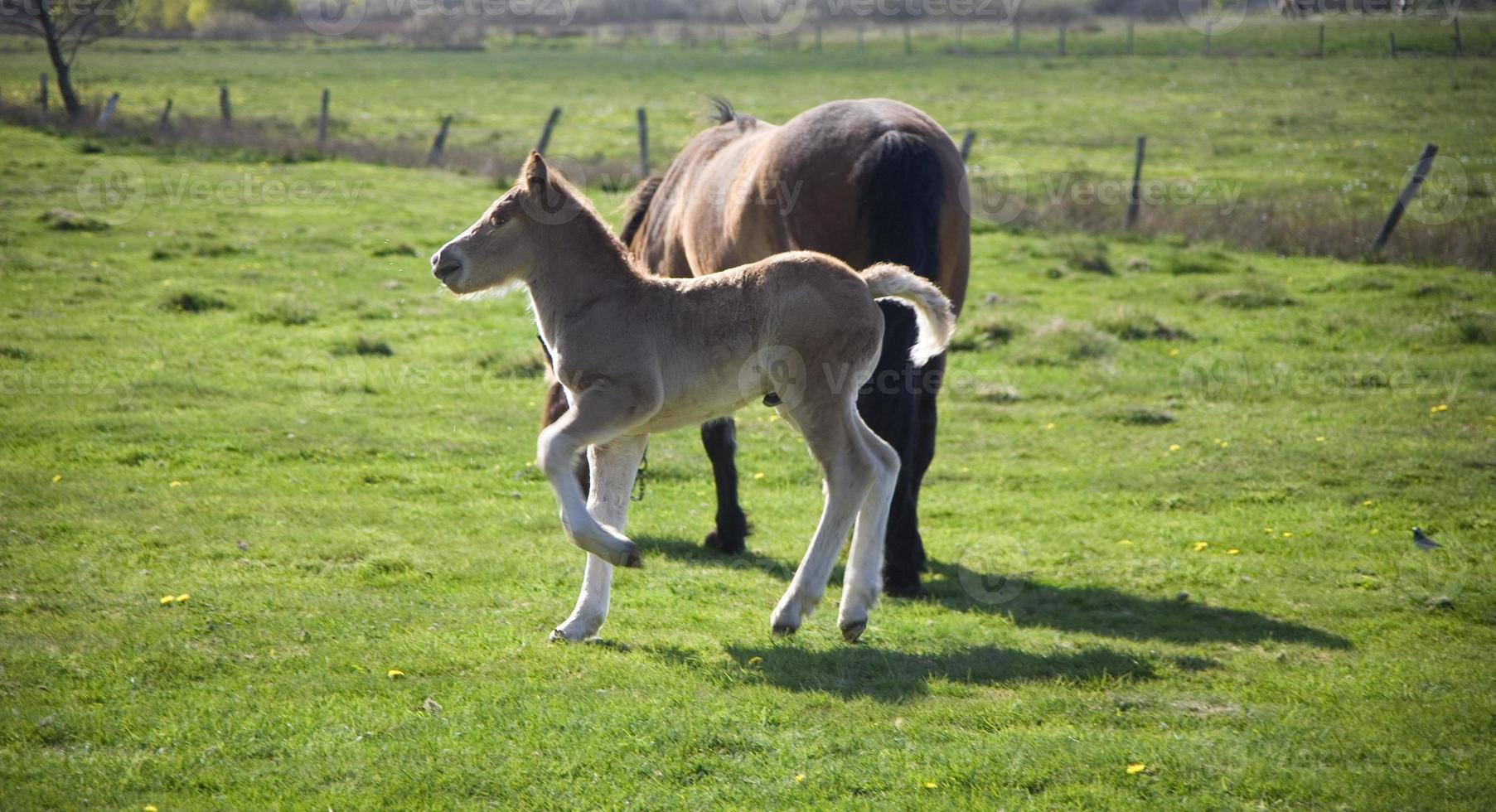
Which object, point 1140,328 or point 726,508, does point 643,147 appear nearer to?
point 1140,328

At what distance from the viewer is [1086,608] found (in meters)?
8.15

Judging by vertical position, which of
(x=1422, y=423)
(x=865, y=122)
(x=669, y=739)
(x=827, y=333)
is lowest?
(x=1422, y=423)

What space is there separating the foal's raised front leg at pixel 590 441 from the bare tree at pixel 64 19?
1215 inches

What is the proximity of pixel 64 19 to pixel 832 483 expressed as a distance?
3608 cm

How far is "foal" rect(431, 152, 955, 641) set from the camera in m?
6.04

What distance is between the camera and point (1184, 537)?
31.3 ft

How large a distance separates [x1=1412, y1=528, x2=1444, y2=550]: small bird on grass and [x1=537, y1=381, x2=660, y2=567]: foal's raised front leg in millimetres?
6353

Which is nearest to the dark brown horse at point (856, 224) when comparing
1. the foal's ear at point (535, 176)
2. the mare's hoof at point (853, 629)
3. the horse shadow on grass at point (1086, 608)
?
the horse shadow on grass at point (1086, 608)

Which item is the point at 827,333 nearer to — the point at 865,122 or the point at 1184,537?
the point at 865,122

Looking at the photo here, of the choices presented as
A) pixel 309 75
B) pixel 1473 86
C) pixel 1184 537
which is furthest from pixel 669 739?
pixel 309 75

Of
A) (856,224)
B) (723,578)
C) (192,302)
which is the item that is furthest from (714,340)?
(192,302)

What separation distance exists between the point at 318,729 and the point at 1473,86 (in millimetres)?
43253

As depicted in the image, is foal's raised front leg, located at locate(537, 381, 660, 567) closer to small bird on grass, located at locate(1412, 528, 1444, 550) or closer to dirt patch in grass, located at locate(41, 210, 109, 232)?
small bird on grass, located at locate(1412, 528, 1444, 550)

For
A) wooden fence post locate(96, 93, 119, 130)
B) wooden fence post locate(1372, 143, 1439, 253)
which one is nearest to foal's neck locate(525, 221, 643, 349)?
wooden fence post locate(1372, 143, 1439, 253)
